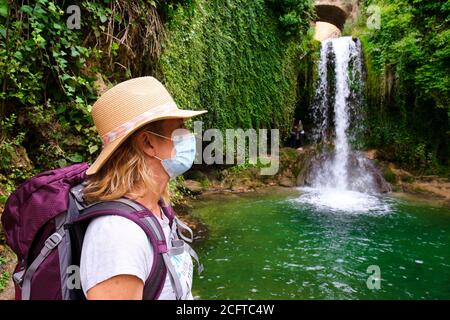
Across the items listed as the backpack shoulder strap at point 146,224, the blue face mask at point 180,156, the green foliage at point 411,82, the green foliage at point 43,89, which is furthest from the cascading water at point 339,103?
the backpack shoulder strap at point 146,224

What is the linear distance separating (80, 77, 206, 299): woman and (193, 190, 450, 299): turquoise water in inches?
143

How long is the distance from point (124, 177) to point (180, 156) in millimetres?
347

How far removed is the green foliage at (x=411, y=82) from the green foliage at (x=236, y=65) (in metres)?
3.35

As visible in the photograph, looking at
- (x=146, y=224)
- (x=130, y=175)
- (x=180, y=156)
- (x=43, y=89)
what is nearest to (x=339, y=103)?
(x=43, y=89)

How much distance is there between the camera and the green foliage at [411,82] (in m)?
12.5

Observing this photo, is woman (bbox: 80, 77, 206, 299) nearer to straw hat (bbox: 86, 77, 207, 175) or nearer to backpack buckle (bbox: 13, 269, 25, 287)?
straw hat (bbox: 86, 77, 207, 175)

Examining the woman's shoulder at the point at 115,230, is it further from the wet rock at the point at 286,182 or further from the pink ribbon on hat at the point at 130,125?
the wet rock at the point at 286,182

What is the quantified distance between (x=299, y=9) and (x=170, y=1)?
33.3ft

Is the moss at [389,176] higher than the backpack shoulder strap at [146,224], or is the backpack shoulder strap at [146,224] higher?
the backpack shoulder strap at [146,224]

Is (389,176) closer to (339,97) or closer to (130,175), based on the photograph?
(339,97)

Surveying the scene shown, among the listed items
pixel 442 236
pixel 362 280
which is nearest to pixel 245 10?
pixel 442 236

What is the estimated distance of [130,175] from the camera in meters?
1.52

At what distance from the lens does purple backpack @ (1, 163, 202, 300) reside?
132 centimetres
